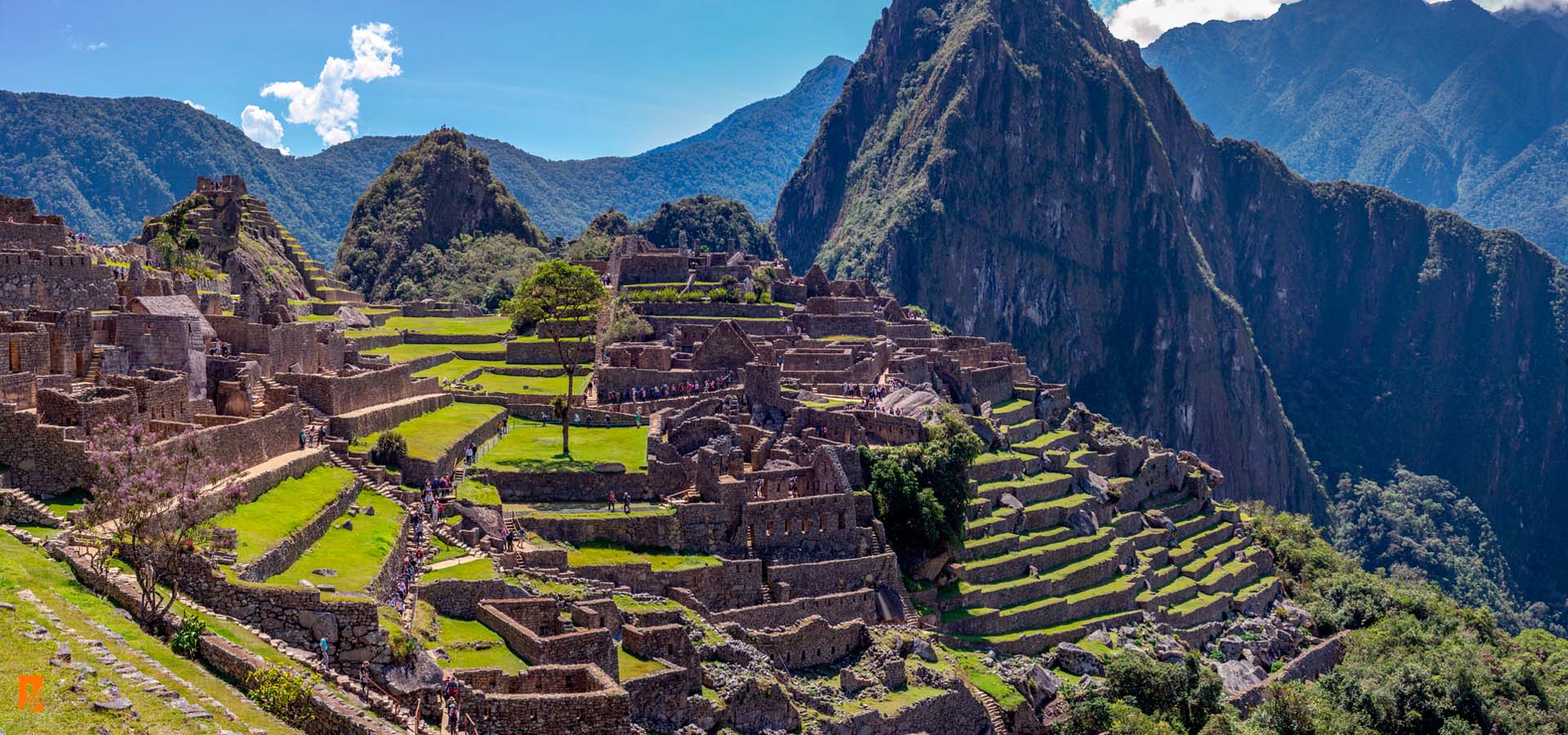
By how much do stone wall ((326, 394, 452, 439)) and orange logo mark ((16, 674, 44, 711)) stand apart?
21961 millimetres

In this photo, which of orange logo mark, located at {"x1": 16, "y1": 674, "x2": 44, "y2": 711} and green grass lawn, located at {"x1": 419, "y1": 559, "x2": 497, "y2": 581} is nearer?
orange logo mark, located at {"x1": 16, "y1": 674, "x2": 44, "y2": 711}

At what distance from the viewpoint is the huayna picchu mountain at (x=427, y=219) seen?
116938 mm

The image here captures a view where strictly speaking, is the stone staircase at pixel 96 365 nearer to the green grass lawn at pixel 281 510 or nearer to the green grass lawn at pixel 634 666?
the green grass lawn at pixel 281 510

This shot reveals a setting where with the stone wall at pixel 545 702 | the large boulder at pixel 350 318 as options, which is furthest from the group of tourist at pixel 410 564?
the large boulder at pixel 350 318

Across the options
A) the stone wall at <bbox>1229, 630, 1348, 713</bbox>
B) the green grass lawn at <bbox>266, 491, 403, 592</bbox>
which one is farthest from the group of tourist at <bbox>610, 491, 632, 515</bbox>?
the stone wall at <bbox>1229, 630, 1348, 713</bbox>

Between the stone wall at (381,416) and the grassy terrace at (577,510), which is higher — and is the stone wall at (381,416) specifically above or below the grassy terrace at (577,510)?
above

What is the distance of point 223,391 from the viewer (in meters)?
36.3

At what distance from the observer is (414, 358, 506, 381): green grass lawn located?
57.0 meters

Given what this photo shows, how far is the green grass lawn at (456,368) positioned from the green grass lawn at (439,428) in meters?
6.22

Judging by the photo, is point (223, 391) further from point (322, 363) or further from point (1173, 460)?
point (1173, 460)

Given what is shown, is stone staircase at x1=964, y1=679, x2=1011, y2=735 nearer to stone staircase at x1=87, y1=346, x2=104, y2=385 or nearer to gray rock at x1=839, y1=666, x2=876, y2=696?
gray rock at x1=839, y1=666, x2=876, y2=696

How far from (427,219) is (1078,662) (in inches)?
3712

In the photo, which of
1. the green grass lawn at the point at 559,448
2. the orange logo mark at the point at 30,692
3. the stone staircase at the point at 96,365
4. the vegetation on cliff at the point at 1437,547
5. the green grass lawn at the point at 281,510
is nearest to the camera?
the orange logo mark at the point at 30,692

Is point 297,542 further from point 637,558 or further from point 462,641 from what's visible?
point 637,558
